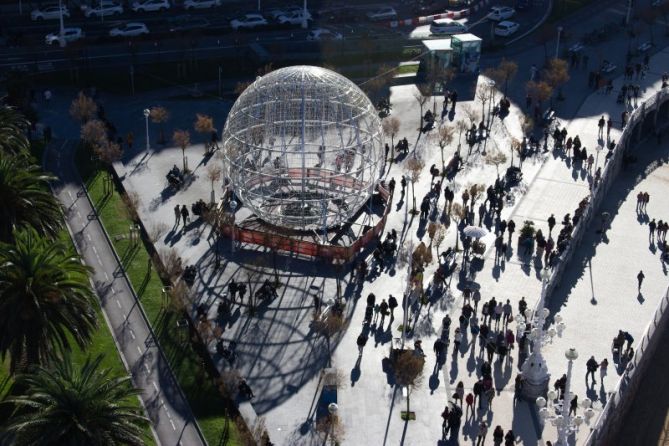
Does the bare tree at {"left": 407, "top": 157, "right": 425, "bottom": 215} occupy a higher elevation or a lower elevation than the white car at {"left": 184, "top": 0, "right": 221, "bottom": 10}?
lower

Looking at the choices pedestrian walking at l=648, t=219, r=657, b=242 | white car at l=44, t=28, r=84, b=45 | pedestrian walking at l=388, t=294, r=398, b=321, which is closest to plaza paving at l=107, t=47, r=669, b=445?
pedestrian walking at l=388, t=294, r=398, b=321

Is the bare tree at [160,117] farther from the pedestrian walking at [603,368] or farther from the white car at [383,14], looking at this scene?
the pedestrian walking at [603,368]

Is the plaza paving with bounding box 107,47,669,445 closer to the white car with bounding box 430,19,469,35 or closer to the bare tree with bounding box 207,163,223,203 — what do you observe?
the bare tree with bounding box 207,163,223,203

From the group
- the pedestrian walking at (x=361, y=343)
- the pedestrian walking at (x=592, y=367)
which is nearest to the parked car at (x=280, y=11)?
the pedestrian walking at (x=361, y=343)

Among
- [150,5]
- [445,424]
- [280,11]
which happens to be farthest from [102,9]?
[445,424]

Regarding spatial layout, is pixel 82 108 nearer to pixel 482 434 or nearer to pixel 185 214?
pixel 185 214

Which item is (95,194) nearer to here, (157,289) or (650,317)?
(157,289)

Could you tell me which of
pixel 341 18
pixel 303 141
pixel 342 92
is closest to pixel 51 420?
pixel 303 141
